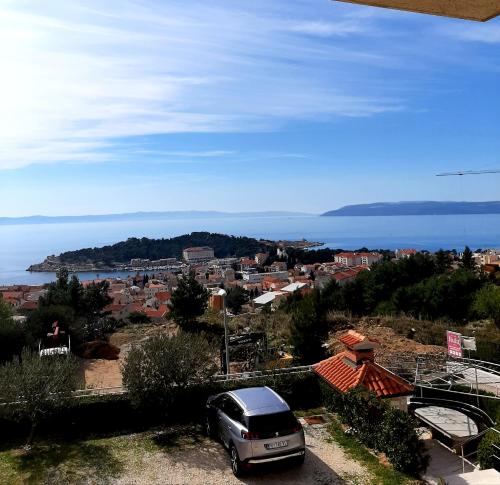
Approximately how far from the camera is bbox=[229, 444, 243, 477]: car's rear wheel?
7.82 meters

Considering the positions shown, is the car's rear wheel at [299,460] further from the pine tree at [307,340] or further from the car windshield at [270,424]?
the pine tree at [307,340]

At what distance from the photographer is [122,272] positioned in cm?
17025

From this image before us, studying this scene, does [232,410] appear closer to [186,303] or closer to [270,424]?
[270,424]

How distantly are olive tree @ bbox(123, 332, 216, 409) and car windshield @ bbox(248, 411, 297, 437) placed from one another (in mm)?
2732

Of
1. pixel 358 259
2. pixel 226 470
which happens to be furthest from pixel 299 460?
pixel 358 259

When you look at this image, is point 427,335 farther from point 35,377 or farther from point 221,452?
point 35,377

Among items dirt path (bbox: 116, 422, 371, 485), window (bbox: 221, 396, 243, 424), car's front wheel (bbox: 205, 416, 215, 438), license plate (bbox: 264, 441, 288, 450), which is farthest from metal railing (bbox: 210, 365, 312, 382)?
license plate (bbox: 264, 441, 288, 450)

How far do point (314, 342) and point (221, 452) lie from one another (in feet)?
22.3

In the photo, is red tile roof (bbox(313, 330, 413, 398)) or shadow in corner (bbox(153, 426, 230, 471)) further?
red tile roof (bbox(313, 330, 413, 398))

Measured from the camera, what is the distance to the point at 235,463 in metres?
7.97

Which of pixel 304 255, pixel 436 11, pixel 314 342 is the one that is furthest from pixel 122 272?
pixel 436 11

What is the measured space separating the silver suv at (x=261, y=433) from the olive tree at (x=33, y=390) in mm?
3413

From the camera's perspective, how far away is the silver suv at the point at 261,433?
7.71 m

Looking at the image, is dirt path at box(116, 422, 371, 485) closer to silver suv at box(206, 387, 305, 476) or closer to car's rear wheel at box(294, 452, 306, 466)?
car's rear wheel at box(294, 452, 306, 466)
